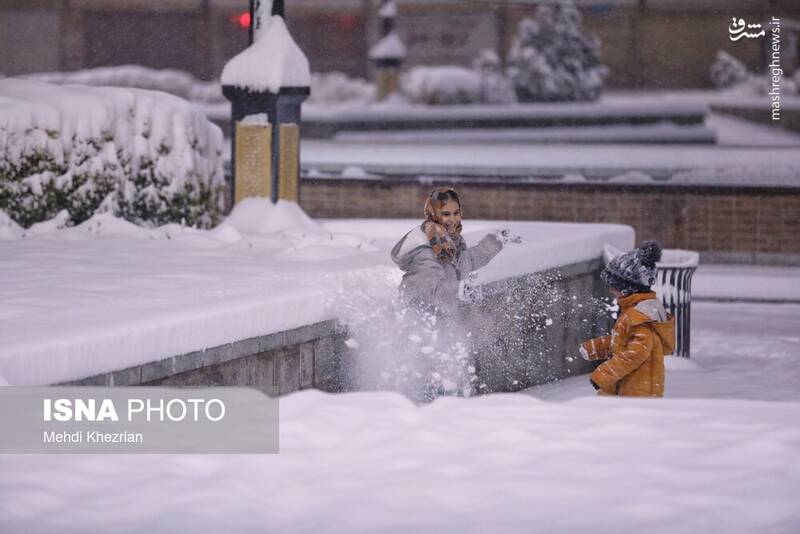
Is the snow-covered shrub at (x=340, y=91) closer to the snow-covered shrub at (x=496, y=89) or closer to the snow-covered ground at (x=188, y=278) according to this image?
the snow-covered shrub at (x=496, y=89)

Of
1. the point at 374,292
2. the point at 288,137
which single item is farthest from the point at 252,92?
the point at 374,292

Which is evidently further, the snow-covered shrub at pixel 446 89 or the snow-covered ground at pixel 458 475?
the snow-covered shrub at pixel 446 89

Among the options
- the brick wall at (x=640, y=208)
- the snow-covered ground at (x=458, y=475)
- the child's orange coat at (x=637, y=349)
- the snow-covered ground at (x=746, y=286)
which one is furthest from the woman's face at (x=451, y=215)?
the brick wall at (x=640, y=208)

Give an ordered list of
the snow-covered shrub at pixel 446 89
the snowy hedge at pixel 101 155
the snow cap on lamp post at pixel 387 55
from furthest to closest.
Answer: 1. the snow cap on lamp post at pixel 387 55
2. the snow-covered shrub at pixel 446 89
3. the snowy hedge at pixel 101 155

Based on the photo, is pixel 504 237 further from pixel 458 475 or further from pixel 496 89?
pixel 496 89

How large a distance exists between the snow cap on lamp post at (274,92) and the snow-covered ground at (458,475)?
201 inches

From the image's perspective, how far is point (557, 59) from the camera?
2980 centimetres

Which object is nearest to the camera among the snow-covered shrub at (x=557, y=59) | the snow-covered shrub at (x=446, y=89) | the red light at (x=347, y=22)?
the snow-covered shrub at (x=446, y=89)

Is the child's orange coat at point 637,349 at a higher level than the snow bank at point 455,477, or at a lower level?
higher

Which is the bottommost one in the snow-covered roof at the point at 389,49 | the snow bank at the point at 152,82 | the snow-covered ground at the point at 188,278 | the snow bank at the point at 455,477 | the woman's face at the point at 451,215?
the snow bank at the point at 455,477

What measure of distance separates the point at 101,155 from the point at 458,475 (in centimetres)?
608

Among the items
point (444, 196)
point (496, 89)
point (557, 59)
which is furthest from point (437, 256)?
point (557, 59)

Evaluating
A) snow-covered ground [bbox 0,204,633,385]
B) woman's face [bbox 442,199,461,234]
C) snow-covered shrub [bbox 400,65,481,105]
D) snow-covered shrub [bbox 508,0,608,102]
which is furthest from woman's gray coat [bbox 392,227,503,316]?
snow-covered shrub [bbox 508,0,608,102]

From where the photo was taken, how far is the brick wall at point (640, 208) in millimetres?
14656
